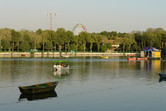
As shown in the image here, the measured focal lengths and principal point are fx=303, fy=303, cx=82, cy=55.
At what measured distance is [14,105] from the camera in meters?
38.4

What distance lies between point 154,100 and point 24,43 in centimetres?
16431

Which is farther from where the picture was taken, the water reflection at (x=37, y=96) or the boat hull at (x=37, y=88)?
the boat hull at (x=37, y=88)

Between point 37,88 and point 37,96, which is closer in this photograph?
point 37,96

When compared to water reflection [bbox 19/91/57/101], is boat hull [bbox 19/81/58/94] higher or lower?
higher

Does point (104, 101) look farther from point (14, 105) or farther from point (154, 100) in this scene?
point (14, 105)

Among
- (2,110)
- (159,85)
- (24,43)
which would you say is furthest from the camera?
(24,43)

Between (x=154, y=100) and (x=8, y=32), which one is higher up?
(x=8, y=32)

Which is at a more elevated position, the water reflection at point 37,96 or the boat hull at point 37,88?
the boat hull at point 37,88

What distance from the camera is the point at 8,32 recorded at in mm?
199500

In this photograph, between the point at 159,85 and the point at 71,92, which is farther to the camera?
the point at 159,85

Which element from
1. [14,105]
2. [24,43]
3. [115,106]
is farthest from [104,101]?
[24,43]

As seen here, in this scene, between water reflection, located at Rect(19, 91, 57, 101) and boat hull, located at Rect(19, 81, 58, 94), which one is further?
boat hull, located at Rect(19, 81, 58, 94)

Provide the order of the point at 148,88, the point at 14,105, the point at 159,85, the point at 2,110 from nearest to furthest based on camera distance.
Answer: the point at 2,110, the point at 14,105, the point at 148,88, the point at 159,85

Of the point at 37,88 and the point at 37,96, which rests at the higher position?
the point at 37,88
